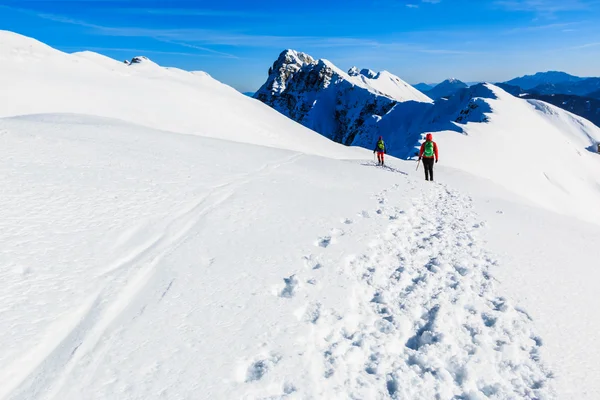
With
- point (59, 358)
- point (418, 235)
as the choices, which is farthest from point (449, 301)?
Answer: point (59, 358)

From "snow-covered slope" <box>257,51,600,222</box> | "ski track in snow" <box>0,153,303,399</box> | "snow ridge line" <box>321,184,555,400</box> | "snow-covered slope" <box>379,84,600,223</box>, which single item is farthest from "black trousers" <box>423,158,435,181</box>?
"ski track in snow" <box>0,153,303,399</box>

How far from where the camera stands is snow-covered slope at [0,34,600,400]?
4.36m

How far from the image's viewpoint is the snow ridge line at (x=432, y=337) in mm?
4430

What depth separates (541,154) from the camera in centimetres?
6366

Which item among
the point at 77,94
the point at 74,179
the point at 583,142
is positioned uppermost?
the point at 77,94

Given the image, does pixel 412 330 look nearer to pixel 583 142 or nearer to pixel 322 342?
pixel 322 342

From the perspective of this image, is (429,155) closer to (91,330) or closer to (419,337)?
(419,337)

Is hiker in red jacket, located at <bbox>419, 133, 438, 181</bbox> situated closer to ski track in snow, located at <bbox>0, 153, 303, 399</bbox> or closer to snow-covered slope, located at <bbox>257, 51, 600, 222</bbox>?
snow-covered slope, located at <bbox>257, 51, 600, 222</bbox>

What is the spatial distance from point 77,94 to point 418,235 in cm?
3315

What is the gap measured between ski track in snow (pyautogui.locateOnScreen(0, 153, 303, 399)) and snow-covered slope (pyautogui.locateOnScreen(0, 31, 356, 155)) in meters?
25.4

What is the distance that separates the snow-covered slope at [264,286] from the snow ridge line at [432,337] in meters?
0.03

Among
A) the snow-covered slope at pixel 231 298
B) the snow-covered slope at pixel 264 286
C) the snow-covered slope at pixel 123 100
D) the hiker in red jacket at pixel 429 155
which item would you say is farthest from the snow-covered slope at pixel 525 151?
the snow-covered slope at pixel 231 298

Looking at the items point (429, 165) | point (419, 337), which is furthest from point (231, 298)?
point (429, 165)

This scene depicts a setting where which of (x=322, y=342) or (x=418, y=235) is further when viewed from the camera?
(x=418, y=235)
